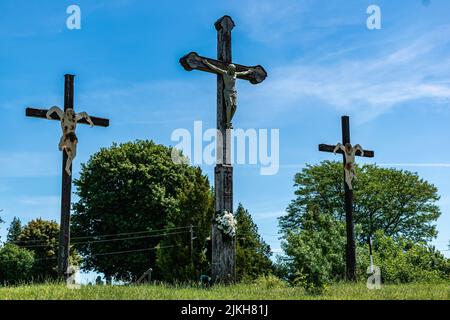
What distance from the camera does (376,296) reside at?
10.9 m

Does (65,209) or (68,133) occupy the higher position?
(68,133)

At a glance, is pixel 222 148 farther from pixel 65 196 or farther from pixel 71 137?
pixel 65 196

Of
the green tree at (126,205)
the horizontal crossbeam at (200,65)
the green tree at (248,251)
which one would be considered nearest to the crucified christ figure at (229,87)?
the horizontal crossbeam at (200,65)

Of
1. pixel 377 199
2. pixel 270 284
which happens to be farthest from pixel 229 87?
pixel 377 199

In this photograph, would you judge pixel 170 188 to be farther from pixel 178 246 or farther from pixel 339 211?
pixel 339 211

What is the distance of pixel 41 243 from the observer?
4272 centimetres

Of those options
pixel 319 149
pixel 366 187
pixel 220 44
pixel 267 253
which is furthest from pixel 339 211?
pixel 220 44

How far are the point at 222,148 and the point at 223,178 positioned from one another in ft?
2.52

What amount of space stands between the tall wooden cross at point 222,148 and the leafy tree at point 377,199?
94.4 ft

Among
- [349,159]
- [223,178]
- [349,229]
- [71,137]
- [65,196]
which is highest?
[349,159]

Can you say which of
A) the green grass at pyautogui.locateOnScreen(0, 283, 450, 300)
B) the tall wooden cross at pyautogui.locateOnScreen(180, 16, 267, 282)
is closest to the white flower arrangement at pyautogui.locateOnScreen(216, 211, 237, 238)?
the tall wooden cross at pyautogui.locateOnScreen(180, 16, 267, 282)

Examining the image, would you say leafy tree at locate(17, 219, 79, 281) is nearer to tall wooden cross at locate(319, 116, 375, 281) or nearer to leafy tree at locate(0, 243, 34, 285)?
leafy tree at locate(0, 243, 34, 285)

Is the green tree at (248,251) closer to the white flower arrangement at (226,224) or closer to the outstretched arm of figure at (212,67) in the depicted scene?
the white flower arrangement at (226,224)

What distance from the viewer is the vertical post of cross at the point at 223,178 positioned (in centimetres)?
1300
